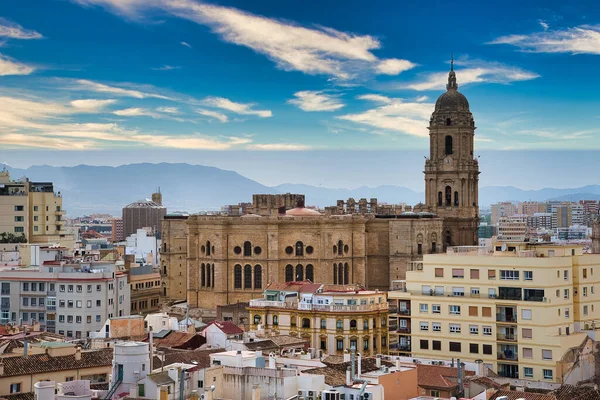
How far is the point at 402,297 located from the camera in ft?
202

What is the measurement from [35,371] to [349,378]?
14.5m

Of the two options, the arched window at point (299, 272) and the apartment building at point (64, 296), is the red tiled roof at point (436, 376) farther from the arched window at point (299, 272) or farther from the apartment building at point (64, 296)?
the arched window at point (299, 272)

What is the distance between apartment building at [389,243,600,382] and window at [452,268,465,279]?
6 centimetres

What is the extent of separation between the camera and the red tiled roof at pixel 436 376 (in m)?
48.9

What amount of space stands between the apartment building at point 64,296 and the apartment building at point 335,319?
12.9 metres

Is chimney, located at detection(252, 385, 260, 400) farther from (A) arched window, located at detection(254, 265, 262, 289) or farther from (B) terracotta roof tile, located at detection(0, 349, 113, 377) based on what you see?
(A) arched window, located at detection(254, 265, 262, 289)

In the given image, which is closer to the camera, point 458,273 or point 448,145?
point 458,273

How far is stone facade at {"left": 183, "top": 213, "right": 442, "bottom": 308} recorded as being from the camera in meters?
91.1

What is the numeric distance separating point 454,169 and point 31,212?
45.3 m

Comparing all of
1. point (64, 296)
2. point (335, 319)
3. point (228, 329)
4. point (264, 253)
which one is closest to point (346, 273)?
point (264, 253)

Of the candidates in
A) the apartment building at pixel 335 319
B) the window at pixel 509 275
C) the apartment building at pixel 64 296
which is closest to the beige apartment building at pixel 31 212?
the apartment building at pixel 64 296

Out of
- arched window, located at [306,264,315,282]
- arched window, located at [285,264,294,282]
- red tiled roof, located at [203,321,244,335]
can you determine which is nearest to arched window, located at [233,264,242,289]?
arched window, located at [285,264,294,282]

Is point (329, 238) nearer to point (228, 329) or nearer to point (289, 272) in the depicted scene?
point (289, 272)

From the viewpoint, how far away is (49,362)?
49.4 metres
